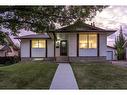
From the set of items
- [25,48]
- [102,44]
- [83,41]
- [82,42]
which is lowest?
[25,48]

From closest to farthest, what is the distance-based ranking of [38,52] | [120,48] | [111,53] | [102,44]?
→ 1. [102,44]
2. [38,52]
3. [120,48]
4. [111,53]

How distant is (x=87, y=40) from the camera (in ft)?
95.9

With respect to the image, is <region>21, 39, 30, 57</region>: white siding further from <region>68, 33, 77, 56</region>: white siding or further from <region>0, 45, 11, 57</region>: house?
<region>0, 45, 11, 57</region>: house

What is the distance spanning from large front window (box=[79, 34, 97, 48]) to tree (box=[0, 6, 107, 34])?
423 inches

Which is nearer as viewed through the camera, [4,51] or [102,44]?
[102,44]

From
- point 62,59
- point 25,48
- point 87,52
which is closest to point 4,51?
point 25,48

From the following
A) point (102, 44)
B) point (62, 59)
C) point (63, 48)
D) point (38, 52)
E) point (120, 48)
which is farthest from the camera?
point (120, 48)

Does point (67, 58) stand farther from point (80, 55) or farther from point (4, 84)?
point (4, 84)

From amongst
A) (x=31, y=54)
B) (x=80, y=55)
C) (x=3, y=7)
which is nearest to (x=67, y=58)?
(x=80, y=55)

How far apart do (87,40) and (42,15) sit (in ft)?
40.3

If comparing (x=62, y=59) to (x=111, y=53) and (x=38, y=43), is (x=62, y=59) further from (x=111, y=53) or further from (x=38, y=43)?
(x=111, y=53)

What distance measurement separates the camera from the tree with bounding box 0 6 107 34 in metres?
17.1

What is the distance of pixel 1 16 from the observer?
18750 mm
